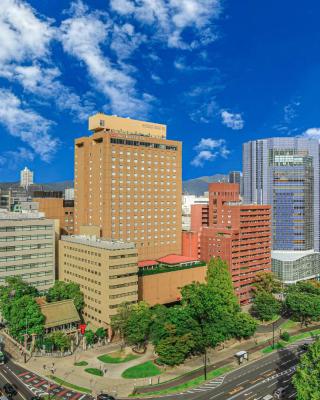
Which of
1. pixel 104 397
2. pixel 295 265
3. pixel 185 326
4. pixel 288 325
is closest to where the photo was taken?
pixel 104 397

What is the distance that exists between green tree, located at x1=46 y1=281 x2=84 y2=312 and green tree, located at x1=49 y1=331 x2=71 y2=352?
18.3 metres

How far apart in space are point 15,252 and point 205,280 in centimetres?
7152

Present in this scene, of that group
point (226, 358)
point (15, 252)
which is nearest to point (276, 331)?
point (226, 358)

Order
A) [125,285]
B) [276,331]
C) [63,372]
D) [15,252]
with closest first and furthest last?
[63,372]
[125,285]
[276,331]
[15,252]

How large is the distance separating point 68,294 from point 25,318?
2088cm

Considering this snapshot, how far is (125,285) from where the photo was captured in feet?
357

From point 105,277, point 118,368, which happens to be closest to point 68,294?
point 105,277

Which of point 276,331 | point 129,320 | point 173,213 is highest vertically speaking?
point 173,213

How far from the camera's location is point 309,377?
192ft

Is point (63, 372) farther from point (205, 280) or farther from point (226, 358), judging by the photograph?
point (205, 280)

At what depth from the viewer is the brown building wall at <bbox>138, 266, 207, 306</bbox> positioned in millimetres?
125250

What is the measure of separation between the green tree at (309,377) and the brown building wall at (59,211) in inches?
5093

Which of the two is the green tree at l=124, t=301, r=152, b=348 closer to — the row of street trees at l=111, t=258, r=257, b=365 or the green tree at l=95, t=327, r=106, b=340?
the row of street trees at l=111, t=258, r=257, b=365

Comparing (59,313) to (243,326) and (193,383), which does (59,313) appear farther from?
(243,326)
